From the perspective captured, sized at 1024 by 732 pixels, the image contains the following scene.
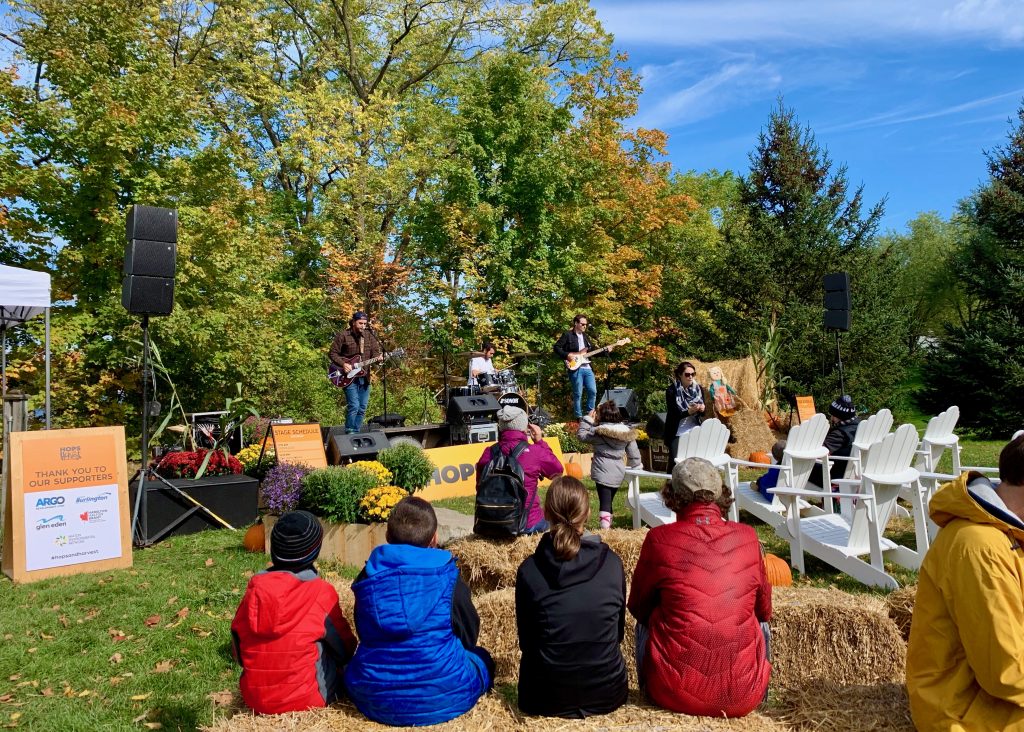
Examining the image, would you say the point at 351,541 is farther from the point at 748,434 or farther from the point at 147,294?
the point at 748,434

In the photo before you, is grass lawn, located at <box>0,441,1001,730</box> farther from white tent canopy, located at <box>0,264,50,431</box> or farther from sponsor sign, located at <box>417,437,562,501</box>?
sponsor sign, located at <box>417,437,562,501</box>

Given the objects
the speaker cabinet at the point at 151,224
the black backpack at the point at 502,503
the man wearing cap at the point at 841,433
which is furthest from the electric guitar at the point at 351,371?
the man wearing cap at the point at 841,433

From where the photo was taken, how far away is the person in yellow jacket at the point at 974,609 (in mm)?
2010

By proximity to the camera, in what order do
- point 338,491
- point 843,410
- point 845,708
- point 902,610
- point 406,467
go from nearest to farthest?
point 845,708 → point 902,610 → point 338,491 → point 843,410 → point 406,467

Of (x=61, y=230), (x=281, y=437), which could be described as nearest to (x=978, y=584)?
(x=281, y=437)

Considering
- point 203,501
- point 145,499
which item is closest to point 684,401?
point 203,501

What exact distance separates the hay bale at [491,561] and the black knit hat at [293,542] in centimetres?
187

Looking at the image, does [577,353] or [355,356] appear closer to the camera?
[355,356]

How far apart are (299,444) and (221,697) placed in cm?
535

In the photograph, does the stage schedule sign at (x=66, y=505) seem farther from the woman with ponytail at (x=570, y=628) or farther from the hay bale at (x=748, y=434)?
the hay bale at (x=748, y=434)

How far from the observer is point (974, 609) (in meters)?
2.04

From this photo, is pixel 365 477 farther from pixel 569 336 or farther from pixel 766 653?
pixel 569 336

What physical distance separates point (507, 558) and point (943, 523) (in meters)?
2.94

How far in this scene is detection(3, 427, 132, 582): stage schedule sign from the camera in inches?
241
